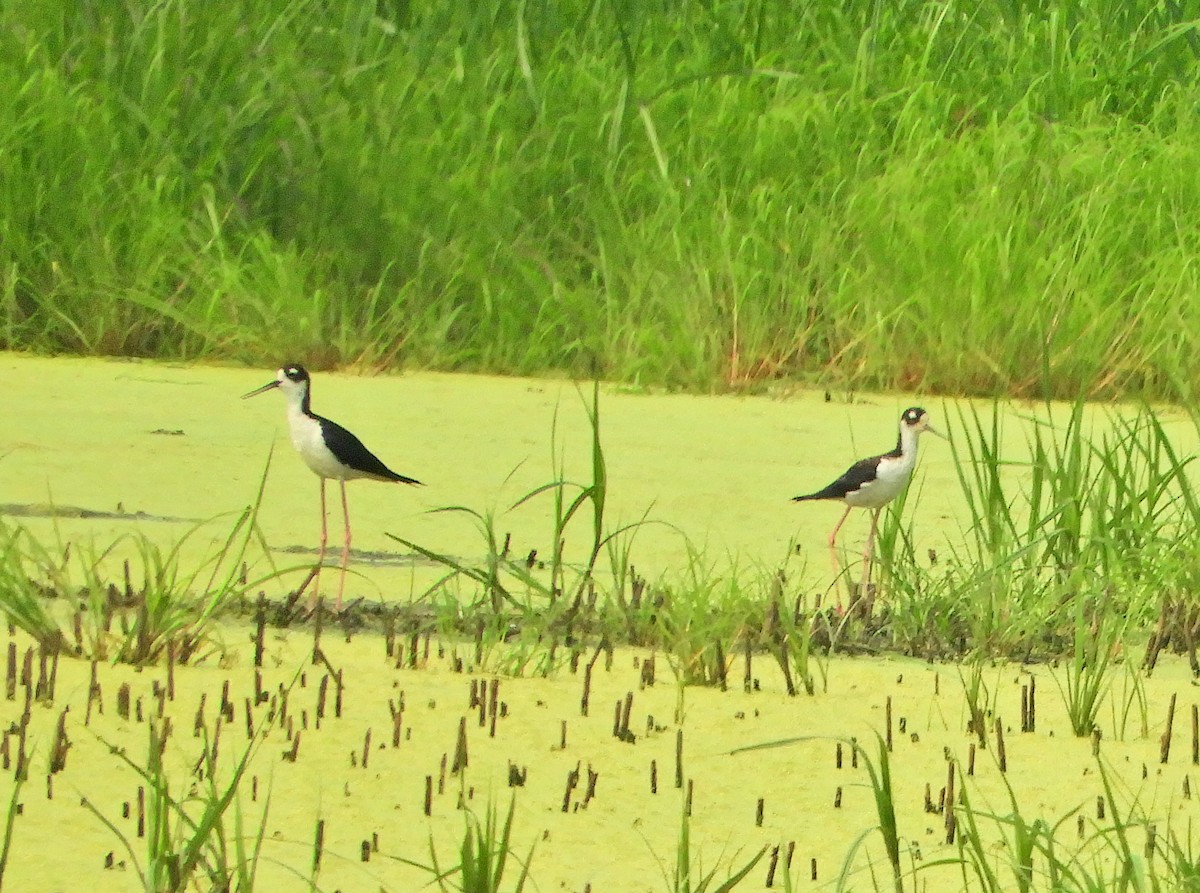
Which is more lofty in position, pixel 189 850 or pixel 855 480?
pixel 855 480

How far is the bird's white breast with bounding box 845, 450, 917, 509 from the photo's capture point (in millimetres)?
4973

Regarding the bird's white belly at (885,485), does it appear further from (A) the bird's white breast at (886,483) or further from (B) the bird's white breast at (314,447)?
(B) the bird's white breast at (314,447)

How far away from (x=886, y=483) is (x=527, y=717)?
1.40 metres

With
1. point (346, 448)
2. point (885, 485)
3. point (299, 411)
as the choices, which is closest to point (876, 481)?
point (885, 485)

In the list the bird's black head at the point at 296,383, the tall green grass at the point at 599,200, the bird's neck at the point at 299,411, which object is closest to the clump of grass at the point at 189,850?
the bird's neck at the point at 299,411

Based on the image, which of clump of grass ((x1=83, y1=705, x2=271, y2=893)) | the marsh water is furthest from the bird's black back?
clump of grass ((x1=83, y1=705, x2=271, y2=893))

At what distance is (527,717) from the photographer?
3.87m

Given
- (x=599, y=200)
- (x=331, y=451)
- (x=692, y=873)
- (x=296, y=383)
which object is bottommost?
(x=692, y=873)

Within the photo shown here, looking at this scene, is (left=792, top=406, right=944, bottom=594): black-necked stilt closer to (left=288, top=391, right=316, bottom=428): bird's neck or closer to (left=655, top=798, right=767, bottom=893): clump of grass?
(left=288, top=391, right=316, bottom=428): bird's neck

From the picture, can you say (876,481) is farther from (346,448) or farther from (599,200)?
(599,200)

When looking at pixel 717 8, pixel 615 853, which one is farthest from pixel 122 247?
pixel 615 853

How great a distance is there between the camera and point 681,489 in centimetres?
620

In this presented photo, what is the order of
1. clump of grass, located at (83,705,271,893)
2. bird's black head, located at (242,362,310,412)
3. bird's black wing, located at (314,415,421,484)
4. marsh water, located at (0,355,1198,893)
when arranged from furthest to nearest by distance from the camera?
bird's black head, located at (242,362,310,412) → bird's black wing, located at (314,415,421,484) → marsh water, located at (0,355,1198,893) → clump of grass, located at (83,705,271,893)

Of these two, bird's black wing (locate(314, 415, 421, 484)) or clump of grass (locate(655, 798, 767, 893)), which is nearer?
clump of grass (locate(655, 798, 767, 893))
